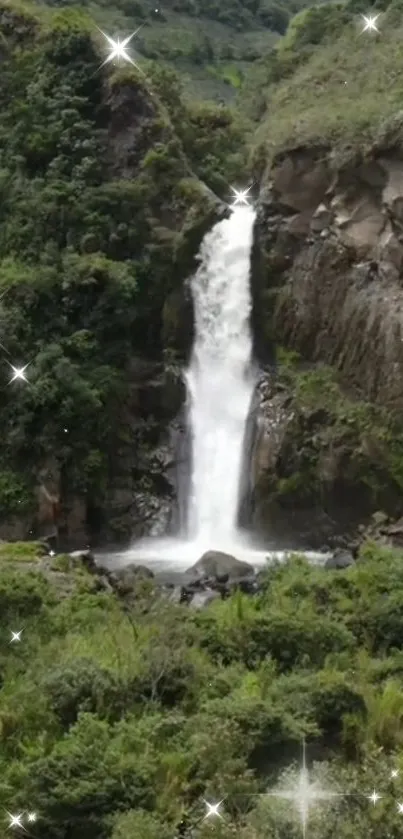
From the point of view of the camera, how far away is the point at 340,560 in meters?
21.4

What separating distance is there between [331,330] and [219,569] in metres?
9.24

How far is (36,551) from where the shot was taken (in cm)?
1953

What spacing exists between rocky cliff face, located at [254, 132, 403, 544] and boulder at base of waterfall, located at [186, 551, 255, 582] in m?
4.90

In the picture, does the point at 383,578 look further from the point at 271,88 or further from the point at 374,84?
the point at 271,88

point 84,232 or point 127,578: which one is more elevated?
point 84,232

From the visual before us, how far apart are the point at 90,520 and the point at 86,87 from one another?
46.2ft

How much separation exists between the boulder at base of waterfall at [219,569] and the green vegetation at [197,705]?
179 inches

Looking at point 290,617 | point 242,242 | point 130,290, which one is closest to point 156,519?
point 130,290
